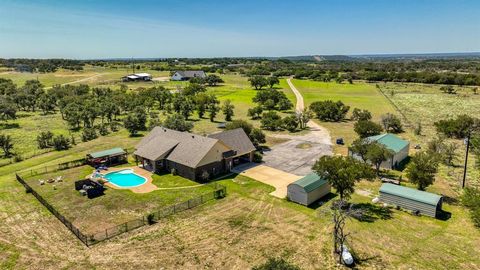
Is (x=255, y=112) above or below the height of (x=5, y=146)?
above

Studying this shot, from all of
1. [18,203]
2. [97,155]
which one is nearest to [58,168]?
[97,155]

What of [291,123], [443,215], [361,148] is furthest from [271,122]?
[443,215]

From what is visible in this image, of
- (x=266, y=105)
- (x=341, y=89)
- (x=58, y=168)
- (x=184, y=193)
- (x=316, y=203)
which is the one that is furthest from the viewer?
(x=341, y=89)

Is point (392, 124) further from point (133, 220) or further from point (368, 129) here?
point (133, 220)

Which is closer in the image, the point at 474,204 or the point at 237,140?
the point at 474,204

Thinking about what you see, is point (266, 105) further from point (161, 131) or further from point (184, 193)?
point (184, 193)

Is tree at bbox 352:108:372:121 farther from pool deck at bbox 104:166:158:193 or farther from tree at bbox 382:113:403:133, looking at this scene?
pool deck at bbox 104:166:158:193
